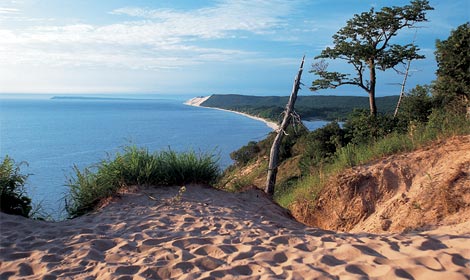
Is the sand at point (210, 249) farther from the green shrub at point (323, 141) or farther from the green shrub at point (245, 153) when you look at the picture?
the green shrub at point (245, 153)

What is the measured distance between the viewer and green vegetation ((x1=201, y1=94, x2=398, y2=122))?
162 ft

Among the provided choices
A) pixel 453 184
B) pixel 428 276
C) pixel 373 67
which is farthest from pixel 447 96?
pixel 428 276

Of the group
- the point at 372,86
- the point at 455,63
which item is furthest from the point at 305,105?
the point at 455,63

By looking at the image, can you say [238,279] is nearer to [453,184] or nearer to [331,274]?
[331,274]

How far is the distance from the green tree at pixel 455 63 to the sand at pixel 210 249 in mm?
10440

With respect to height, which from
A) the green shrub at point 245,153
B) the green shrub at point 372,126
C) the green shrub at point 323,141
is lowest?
the green shrub at point 245,153

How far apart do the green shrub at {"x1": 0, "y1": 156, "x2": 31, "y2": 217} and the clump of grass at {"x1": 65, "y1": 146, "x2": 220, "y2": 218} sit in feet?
2.22

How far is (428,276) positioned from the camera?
3.24m

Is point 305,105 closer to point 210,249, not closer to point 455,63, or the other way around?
point 455,63

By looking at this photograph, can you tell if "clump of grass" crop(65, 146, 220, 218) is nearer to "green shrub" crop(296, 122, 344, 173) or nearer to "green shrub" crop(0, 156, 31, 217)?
"green shrub" crop(0, 156, 31, 217)

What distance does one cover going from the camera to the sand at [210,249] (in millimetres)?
3539

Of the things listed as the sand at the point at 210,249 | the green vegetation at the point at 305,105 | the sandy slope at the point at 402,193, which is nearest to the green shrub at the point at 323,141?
the green vegetation at the point at 305,105

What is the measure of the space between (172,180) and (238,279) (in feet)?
13.0

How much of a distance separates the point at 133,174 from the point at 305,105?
6484 cm
